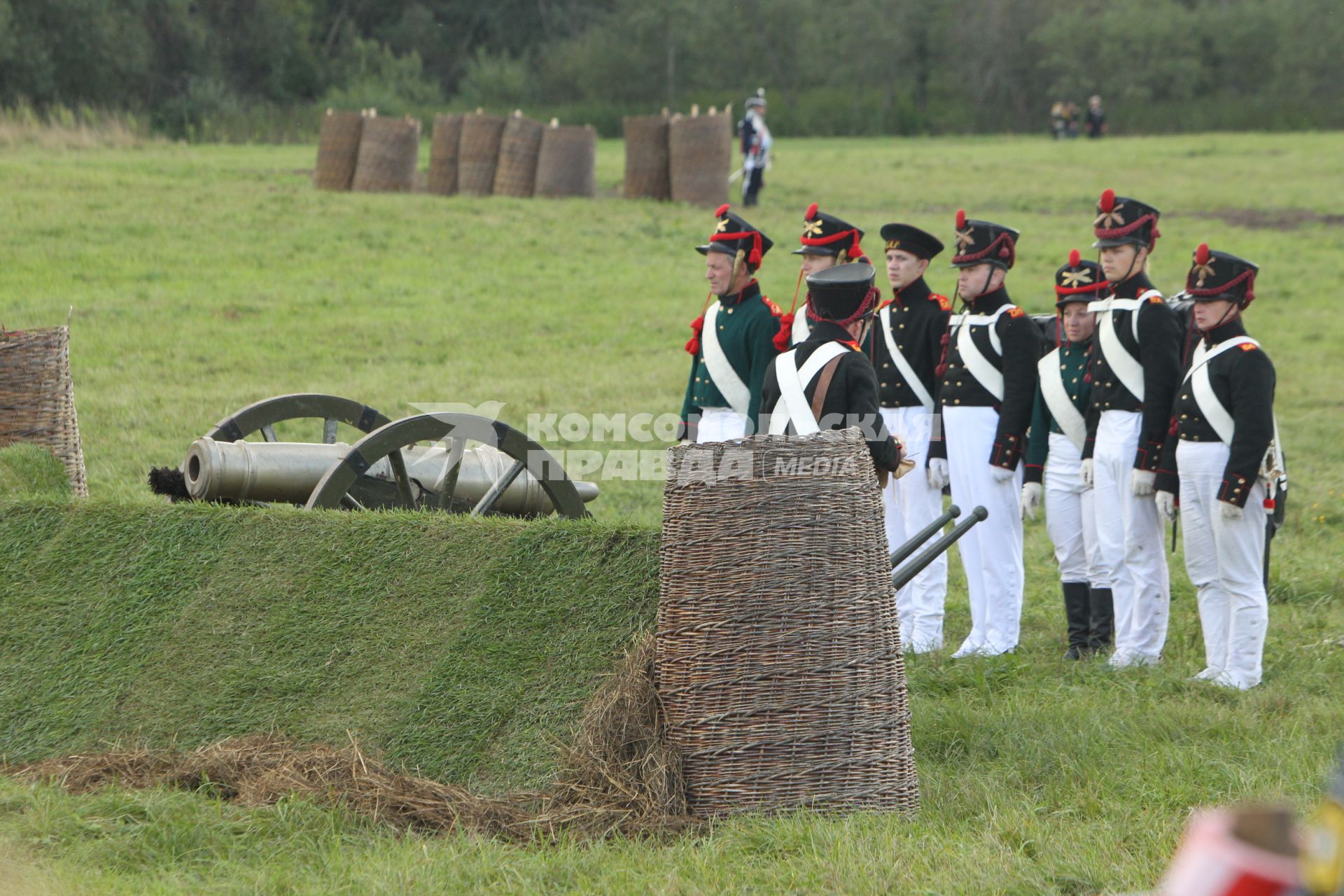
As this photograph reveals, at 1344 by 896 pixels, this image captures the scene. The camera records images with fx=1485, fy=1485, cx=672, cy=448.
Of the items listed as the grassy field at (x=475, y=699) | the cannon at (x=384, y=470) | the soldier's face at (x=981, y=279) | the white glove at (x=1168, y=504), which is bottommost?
the grassy field at (x=475, y=699)

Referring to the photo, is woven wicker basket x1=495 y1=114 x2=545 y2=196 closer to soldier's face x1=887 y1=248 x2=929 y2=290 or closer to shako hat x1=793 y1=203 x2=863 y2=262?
soldier's face x1=887 y1=248 x2=929 y2=290

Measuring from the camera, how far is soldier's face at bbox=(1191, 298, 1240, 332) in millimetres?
5859

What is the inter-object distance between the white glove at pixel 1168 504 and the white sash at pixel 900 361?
1.33 metres

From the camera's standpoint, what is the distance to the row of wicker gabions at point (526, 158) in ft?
68.2

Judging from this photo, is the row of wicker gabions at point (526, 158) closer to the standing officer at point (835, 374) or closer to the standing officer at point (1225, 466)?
the standing officer at point (1225, 466)

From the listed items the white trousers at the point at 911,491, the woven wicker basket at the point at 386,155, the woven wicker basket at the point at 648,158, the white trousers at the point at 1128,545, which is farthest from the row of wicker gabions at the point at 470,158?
the white trousers at the point at 1128,545

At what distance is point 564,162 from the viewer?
21.1 m

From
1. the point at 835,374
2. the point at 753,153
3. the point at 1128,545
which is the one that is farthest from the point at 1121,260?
the point at 753,153

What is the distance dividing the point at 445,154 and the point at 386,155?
37.1 inches

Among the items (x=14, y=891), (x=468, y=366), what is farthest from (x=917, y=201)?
(x=14, y=891)

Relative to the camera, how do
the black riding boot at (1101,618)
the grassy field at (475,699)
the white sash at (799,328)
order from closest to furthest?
the grassy field at (475,699), the white sash at (799,328), the black riding boot at (1101,618)

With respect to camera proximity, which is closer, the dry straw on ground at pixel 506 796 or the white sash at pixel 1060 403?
the dry straw on ground at pixel 506 796

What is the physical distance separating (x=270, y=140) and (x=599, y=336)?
74.1 feet

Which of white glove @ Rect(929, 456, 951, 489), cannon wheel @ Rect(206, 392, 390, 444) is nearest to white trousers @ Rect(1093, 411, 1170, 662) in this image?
white glove @ Rect(929, 456, 951, 489)
